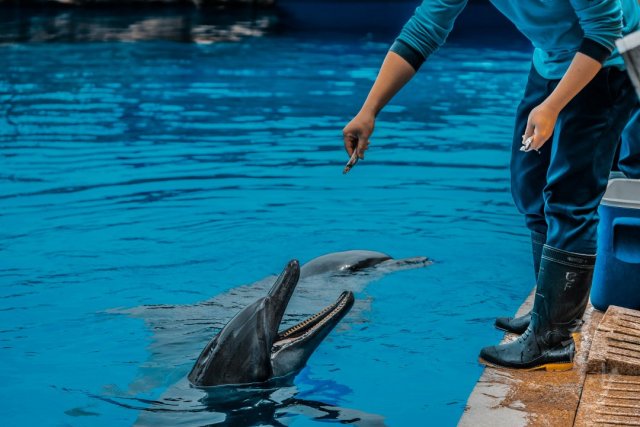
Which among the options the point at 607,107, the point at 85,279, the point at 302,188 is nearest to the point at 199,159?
the point at 302,188

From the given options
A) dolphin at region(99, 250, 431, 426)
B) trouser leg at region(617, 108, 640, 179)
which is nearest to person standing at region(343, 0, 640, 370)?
dolphin at region(99, 250, 431, 426)

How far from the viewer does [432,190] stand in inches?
336

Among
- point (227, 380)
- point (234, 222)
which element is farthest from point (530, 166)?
point (234, 222)

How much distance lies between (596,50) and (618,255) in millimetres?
1249

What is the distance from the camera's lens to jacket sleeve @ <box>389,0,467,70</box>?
3822mm

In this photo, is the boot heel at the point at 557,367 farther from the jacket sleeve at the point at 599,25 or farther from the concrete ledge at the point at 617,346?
the jacket sleeve at the point at 599,25

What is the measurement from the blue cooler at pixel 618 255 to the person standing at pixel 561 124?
46cm

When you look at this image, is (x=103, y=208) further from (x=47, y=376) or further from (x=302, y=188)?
(x=47, y=376)

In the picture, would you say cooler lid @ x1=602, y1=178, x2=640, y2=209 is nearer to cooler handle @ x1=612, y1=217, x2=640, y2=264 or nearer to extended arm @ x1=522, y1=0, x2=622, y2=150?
cooler handle @ x1=612, y1=217, x2=640, y2=264

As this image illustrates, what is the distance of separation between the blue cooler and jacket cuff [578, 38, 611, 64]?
3.51 feet

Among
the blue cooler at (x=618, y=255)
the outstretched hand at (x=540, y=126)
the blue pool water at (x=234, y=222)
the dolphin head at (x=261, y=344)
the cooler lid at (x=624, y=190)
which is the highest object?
the outstretched hand at (x=540, y=126)

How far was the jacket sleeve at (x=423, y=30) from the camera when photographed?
382 centimetres

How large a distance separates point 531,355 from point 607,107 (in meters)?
0.98

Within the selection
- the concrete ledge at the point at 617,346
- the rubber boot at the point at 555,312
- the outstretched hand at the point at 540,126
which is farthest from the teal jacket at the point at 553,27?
the concrete ledge at the point at 617,346
